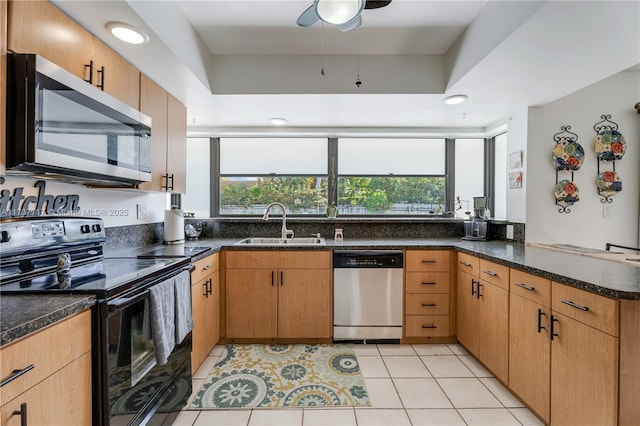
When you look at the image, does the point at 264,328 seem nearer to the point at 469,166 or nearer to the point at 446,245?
the point at 446,245

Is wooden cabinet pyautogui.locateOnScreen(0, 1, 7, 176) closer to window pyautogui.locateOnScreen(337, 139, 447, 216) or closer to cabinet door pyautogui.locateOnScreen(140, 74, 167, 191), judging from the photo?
cabinet door pyautogui.locateOnScreen(140, 74, 167, 191)

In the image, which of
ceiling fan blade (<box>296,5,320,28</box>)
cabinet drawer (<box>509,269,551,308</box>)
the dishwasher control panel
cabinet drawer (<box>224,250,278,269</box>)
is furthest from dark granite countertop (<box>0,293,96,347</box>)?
cabinet drawer (<box>509,269,551,308</box>)

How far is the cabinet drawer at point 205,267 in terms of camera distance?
2.12 metres

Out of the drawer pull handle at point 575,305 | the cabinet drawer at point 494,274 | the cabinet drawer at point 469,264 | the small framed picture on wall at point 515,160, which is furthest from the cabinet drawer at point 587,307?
the small framed picture on wall at point 515,160

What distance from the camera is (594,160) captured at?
8.55 ft

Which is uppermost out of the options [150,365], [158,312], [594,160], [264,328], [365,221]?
[594,160]

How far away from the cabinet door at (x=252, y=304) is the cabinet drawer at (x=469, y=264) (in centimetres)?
162

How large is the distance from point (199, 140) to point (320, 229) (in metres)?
1.77

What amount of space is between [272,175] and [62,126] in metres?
2.32

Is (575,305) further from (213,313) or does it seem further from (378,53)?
(213,313)

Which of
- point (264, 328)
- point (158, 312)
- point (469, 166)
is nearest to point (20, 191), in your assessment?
point (158, 312)

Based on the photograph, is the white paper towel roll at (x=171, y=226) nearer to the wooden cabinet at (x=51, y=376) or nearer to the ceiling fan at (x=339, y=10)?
the wooden cabinet at (x=51, y=376)

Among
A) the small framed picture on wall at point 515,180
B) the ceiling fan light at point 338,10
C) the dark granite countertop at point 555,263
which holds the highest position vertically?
the ceiling fan light at point 338,10

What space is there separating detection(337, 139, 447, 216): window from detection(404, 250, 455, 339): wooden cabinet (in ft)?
3.10
